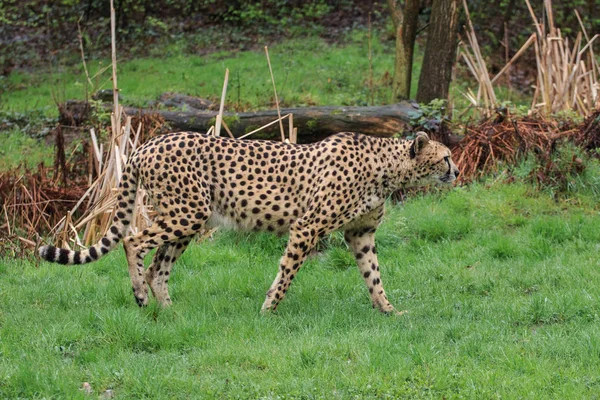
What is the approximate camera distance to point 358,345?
5473mm

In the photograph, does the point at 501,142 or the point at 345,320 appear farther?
the point at 501,142

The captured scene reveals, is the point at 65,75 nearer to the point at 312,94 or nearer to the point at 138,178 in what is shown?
the point at 312,94

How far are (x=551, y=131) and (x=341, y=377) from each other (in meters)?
5.94

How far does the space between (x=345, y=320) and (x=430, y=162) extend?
60.3 inches

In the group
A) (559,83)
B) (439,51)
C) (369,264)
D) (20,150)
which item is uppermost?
(439,51)

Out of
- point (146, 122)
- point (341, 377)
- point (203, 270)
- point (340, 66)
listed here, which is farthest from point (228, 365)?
point (340, 66)

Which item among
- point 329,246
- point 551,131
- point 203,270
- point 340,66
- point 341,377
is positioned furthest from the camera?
point 340,66

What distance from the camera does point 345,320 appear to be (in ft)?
20.4

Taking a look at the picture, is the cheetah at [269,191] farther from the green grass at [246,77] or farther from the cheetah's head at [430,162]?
the green grass at [246,77]

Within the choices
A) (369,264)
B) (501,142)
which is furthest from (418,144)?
(501,142)

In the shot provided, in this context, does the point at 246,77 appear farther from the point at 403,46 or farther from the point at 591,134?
the point at 591,134

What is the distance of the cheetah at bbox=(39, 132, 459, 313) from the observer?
6438mm

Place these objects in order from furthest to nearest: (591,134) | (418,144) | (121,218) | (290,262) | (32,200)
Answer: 1. (591,134)
2. (32,200)
3. (418,144)
4. (121,218)
5. (290,262)

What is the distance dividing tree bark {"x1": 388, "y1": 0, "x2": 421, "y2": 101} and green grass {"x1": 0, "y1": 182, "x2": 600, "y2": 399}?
4335 mm
